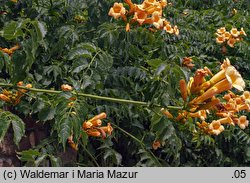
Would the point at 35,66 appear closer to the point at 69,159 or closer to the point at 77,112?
the point at 69,159

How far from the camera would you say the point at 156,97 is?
2838mm

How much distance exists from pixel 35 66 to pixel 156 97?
154 centimetres

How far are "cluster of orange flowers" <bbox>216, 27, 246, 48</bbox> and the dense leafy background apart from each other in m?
0.10

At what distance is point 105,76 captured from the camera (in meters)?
3.41

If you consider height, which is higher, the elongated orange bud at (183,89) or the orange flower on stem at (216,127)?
the elongated orange bud at (183,89)

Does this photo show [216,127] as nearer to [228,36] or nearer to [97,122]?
[97,122]

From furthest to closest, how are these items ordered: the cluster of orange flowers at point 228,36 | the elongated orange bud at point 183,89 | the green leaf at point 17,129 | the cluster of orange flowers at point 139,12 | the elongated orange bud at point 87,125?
the cluster of orange flowers at point 228,36 < the cluster of orange flowers at point 139,12 < the elongated orange bud at point 87,125 < the elongated orange bud at point 183,89 < the green leaf at point 17,129

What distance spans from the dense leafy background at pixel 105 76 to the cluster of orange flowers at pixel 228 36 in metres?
0.10

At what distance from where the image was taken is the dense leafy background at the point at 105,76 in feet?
8.82

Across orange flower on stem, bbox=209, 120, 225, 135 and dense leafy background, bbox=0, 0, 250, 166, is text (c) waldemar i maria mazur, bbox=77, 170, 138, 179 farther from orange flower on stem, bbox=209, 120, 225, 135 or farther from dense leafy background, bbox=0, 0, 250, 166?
orange flower on stem, bbox=209, 120, 225, 135

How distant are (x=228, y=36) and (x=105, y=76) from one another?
8.49ft

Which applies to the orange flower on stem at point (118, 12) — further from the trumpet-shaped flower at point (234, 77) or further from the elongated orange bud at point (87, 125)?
the trumpet-shaped flower at point (234, 77)

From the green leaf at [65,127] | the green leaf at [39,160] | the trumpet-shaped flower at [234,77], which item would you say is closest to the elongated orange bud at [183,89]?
the trumpet-shaped flower at [234,77]

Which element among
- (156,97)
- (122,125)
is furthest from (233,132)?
(156,97)
